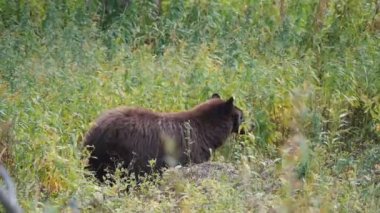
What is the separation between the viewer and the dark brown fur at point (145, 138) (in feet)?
29.2

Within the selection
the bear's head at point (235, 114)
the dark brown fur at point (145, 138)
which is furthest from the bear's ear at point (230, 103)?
the dark brown fur at point (145, 138)

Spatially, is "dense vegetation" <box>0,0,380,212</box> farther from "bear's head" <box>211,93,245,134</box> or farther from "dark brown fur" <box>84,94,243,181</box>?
"dark brown fur" <box>84,94,243,181</box>

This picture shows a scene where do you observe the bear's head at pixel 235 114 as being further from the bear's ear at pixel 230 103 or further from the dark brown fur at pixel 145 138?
the dark brown fur at pixel 145 138

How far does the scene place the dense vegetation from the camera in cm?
767

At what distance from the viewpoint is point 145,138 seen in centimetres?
911

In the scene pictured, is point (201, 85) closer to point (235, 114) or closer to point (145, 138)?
point (235, 114)

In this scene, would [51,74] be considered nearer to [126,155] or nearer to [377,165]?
[126,155]

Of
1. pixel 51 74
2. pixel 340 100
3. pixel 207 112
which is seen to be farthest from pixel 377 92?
pixel 51 74

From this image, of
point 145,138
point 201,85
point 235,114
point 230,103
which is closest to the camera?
point 145,138

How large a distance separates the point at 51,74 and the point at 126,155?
2.00m

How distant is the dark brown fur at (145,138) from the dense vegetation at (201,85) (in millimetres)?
268

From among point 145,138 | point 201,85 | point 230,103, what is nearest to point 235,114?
point 230,103

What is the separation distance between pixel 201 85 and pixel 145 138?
230cm

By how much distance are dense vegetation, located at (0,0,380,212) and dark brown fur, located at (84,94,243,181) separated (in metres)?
0.27
